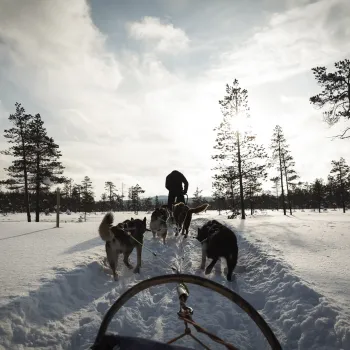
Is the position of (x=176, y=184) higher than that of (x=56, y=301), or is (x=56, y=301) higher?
(x=176, y=184)

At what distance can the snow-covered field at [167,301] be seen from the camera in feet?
10.1

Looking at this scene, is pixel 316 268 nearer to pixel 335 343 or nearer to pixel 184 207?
pixel 335 343

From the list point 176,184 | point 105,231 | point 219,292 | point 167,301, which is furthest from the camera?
point 176,184

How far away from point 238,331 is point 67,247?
19.5 ft

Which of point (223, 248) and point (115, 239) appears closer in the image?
point (223, 248)

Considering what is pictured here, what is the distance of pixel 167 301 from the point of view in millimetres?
4246

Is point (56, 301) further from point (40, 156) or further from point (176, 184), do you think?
point (40, 156)

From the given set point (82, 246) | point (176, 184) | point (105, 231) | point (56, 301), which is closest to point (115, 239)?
point (105, 231)

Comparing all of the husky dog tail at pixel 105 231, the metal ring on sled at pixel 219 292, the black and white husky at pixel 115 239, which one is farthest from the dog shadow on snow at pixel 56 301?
the metal ring on sled at pixel 219 292

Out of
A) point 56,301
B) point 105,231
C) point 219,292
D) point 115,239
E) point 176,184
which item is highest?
point 176,184

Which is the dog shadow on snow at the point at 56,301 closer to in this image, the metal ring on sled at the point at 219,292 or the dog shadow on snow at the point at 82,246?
the dog shadow on snow at the point at 82,246

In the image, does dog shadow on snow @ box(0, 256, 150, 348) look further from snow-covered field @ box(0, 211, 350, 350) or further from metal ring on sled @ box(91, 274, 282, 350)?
metal ring on sled @ box(91, 274, 282, 350)

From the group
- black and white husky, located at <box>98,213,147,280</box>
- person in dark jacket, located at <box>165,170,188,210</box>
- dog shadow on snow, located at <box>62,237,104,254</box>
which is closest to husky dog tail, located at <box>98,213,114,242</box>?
black and white husky, located at <box>98,213,147,280</box>

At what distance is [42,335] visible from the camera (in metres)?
3.18
